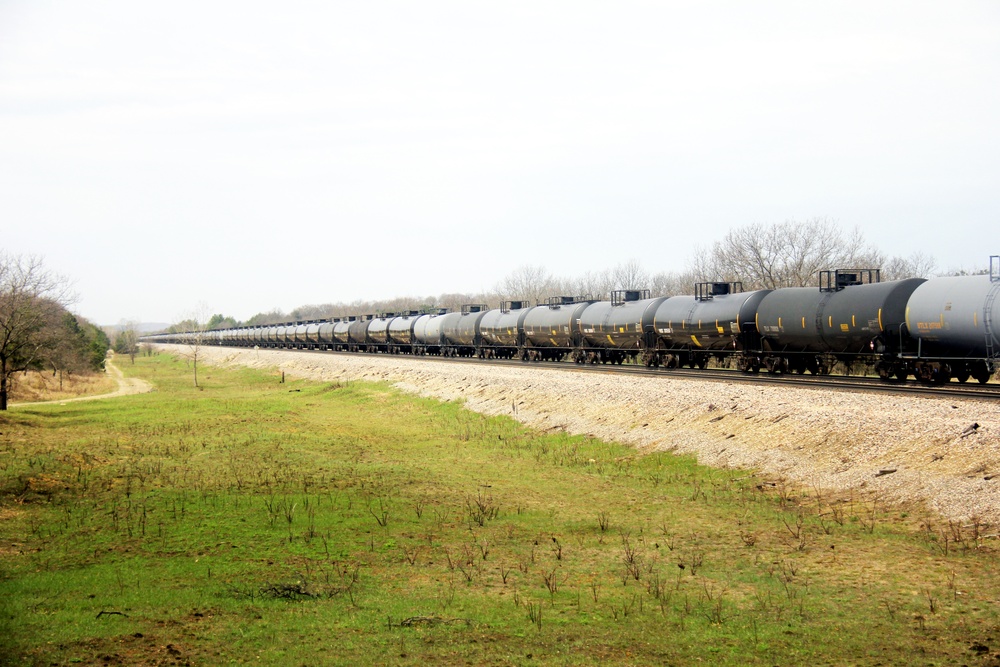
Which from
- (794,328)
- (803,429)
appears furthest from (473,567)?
(794,328)

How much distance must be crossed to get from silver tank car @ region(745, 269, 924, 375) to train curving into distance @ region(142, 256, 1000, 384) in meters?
0.04

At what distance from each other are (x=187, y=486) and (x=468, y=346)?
5020 cm

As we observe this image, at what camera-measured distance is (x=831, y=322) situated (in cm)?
3041

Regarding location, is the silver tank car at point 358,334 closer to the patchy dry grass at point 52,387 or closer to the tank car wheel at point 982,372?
the patchy dry grass at point 52,387

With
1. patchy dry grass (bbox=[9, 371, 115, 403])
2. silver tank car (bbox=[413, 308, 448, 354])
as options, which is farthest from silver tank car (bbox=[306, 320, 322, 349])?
silver tank car (bbox=[413, 308, 448, 354])

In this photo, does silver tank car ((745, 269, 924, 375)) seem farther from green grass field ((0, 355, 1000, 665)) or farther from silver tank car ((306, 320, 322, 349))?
silver tank car ((306, 320, 322, 349))

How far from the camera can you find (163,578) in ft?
42.4

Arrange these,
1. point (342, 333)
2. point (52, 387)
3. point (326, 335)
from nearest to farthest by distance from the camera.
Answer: point (52, 387), point (342, 333), point (326, 335)

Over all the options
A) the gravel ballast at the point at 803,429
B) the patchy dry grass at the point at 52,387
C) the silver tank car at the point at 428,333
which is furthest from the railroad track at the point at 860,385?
the patchy dry grass at the point at 52,387

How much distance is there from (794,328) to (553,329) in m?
23.7

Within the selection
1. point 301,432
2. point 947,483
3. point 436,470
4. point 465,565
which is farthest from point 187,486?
point 947,483

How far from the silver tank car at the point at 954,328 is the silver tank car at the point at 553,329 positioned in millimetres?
26190

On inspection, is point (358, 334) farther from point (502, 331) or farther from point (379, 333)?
point (502, 331)

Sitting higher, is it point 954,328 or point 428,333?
point 954,328
